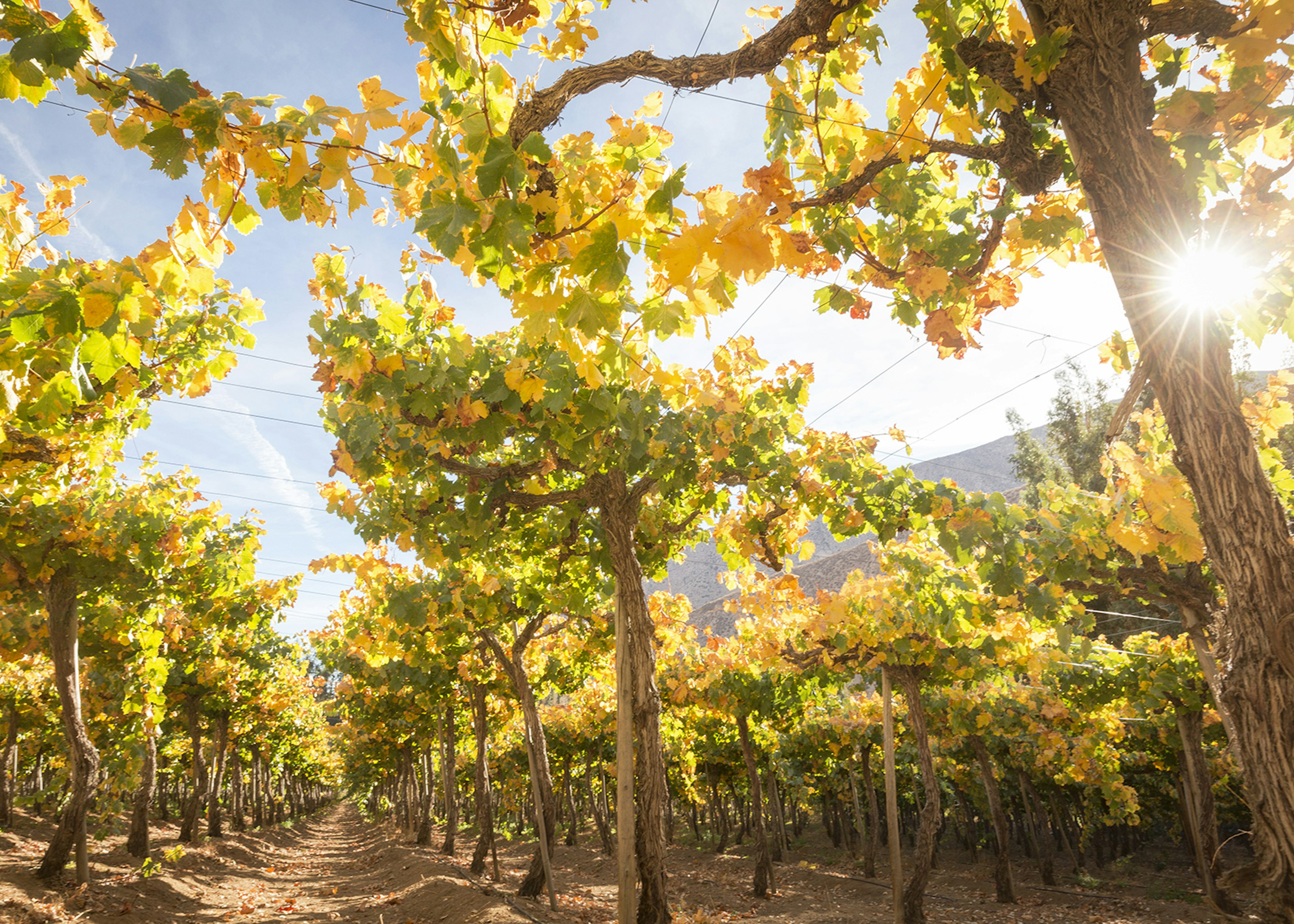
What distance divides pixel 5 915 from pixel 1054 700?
15.4m

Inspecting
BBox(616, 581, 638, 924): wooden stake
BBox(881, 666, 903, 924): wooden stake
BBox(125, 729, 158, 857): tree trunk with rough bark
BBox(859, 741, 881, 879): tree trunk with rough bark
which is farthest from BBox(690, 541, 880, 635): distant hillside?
BBox(616, 581, 638, 924): wooden stake

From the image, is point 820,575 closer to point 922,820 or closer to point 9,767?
point 922,820

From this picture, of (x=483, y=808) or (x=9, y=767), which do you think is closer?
(x=483, y=808)

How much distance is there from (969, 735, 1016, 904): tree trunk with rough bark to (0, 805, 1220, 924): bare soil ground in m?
0.27

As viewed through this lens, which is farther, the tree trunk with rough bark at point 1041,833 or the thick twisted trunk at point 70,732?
the tree trunk with rough bark at point 1041,833

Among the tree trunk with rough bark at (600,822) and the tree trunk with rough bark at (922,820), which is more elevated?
the tree trunk with rough bark at (922,820)

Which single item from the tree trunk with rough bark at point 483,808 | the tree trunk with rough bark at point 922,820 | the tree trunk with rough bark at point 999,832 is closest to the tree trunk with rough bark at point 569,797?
the tree trunk with rough bark at point 483,808

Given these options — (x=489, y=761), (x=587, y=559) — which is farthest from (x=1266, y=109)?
(x=489, y=761)

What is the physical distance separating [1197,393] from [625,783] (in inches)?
150

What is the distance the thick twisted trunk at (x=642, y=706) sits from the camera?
4.17 m

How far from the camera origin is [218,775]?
50.2 ft

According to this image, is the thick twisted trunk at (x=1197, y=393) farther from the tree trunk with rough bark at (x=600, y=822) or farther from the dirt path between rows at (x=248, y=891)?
the tree trunk with rough bark at (x=600, y=822)

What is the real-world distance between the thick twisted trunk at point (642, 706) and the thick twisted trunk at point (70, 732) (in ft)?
20.9

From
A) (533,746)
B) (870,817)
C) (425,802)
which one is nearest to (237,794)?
(425,802)
